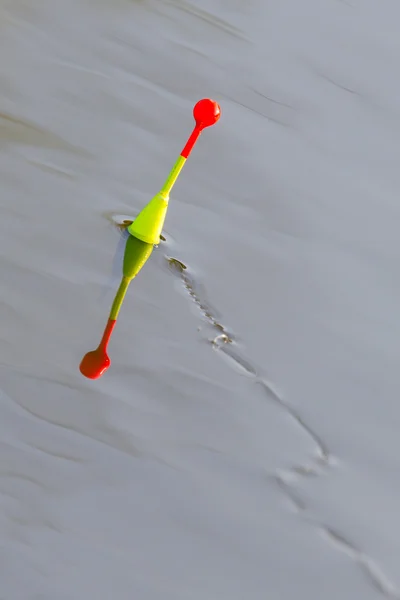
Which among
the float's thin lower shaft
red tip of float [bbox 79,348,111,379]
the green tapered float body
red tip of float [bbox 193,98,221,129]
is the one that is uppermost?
→ red tip of float [bbox 193,98,221,129]

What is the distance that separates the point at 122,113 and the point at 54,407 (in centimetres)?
94

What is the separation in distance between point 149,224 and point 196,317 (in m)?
0.22

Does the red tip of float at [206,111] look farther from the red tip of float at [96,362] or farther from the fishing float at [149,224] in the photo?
the red tip of float at [96,362]

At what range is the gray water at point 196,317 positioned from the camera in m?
1.30

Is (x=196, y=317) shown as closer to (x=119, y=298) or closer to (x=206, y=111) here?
(x=119, y=298)

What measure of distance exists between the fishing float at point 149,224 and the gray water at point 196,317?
0.07 ft

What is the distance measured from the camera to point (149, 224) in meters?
1.77

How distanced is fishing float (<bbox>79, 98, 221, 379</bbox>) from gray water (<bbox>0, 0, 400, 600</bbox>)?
2 centimetres

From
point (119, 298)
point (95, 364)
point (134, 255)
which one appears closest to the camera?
point (95, 364)

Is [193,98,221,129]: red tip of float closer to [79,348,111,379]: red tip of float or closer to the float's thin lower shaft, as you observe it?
the float's thin lower shaft

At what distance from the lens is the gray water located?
1302 millimetres

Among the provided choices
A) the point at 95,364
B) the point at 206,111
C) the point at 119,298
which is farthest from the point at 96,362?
the point at 206,111

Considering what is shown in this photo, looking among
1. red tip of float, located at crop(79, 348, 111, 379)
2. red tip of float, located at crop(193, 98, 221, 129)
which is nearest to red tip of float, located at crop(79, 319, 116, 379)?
red tip of float, located at crop(79, 348, 111, 379)

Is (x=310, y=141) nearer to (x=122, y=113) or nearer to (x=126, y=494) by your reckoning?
(x=122, y=113)
